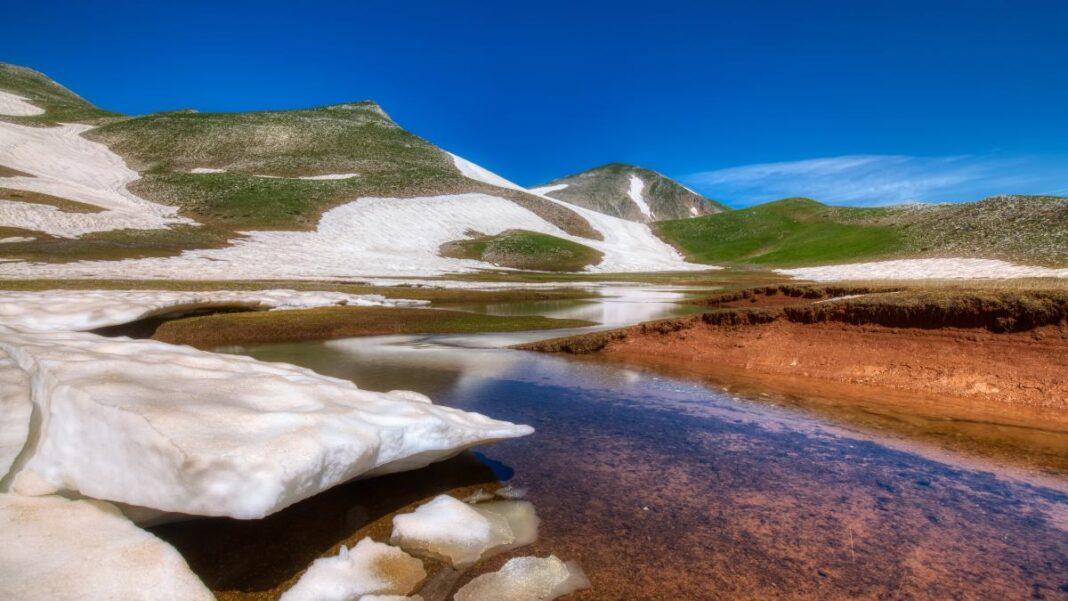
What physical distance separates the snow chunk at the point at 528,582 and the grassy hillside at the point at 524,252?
71.4 meters

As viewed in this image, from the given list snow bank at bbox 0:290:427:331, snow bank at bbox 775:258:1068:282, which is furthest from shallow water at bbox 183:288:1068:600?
snow bank at bbox 775:258:1068:282

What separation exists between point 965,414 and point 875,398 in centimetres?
143

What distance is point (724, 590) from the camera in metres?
4.19

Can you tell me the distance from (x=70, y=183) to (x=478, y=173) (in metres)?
75.0

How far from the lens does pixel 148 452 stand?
153 inches

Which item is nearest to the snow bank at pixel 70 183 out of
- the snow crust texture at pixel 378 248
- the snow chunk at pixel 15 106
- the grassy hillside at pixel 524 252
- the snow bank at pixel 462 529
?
the snow crust texture at pixel 378 248

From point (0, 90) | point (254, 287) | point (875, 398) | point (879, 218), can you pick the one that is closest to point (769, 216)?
point (879, 218)

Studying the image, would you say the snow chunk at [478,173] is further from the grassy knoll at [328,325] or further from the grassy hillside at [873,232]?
the grassy knoll at [328,325]

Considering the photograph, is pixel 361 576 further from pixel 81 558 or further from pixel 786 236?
pixel 786 236

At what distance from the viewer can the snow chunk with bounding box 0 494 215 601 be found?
3107 millimetres

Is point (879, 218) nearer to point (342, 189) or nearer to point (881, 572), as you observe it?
point (342, 189)

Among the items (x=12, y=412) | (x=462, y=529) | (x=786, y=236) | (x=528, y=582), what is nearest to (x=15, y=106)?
(x=12, y=412)

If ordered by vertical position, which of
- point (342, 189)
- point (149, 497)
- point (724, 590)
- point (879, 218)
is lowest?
point (724, 590)

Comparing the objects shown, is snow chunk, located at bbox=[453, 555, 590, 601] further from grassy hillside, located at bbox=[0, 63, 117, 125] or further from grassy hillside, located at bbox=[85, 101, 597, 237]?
grassy hillside, located at bbox=[0, 63, 117, 125]
